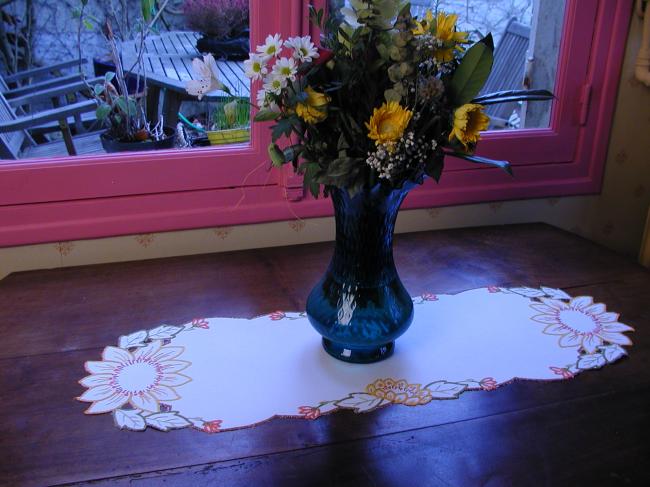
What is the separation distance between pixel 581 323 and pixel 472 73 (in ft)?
1.79

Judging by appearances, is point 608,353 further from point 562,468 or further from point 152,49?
point 152,49

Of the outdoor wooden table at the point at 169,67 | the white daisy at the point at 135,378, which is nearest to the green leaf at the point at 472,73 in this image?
the white daisy at the point at 135,378

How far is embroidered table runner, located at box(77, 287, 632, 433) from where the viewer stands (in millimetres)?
838

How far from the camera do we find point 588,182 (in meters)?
1.61

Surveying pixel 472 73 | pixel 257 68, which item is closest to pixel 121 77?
pixel 257 68

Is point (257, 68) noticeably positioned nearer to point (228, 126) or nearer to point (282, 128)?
point (282, 128)

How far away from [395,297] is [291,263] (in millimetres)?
409

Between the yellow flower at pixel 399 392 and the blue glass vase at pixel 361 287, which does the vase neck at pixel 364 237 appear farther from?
the yellow flower at pixel 399 392

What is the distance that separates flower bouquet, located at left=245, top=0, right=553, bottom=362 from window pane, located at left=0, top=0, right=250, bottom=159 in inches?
19.4

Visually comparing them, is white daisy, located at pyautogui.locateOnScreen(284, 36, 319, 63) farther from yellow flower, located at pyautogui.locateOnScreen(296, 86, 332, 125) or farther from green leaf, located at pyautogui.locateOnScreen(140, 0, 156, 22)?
green leaf, located at pyautogui.locateOnScreen(140, 0, 156, 22)

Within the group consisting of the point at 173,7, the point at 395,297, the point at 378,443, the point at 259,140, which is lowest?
the point at 378,443

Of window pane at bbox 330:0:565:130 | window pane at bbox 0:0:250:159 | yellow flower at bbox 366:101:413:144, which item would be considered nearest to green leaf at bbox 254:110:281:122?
yellow flower at bbox 366:101:413:144

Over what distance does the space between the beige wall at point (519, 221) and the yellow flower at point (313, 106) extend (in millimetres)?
662

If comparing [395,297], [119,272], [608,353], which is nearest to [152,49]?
[119,272]
